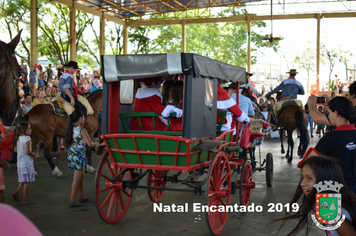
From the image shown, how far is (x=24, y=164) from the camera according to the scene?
702 centimetres

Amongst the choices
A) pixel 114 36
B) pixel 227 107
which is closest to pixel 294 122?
pixel 227 107

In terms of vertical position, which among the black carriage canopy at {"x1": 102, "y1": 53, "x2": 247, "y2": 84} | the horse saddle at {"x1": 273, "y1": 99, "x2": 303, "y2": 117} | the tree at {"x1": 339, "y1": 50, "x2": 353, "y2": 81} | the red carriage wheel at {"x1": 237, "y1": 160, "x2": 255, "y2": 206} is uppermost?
the tree at {"x1": 339, "y1": 50, "x2": 353, "y2": 81}

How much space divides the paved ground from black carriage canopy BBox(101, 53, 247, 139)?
141 cm

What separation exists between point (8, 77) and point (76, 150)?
11.3ft

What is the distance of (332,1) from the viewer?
27156mm

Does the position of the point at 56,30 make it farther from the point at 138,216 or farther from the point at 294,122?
the point at 138,216

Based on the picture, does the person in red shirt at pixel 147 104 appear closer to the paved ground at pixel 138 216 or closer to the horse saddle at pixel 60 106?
the paved ground at pixel 138 216

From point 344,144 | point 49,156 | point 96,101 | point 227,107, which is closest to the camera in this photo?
point 344,144

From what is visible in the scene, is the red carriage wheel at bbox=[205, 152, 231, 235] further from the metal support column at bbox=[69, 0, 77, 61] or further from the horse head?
the metal support column at bbox=[69, 0, 77, 61]

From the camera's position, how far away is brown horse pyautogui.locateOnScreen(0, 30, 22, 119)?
140 inches

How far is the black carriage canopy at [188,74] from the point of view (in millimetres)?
5293

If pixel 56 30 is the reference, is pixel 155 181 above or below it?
below

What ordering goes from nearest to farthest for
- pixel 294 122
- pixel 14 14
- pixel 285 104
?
pixel 294 122 < pixel 285 104 < pixel 14 14

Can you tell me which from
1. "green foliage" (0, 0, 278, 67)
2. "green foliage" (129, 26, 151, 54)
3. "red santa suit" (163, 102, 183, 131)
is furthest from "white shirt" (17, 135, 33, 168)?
"green foliage" (129, 26, 151, 54)
